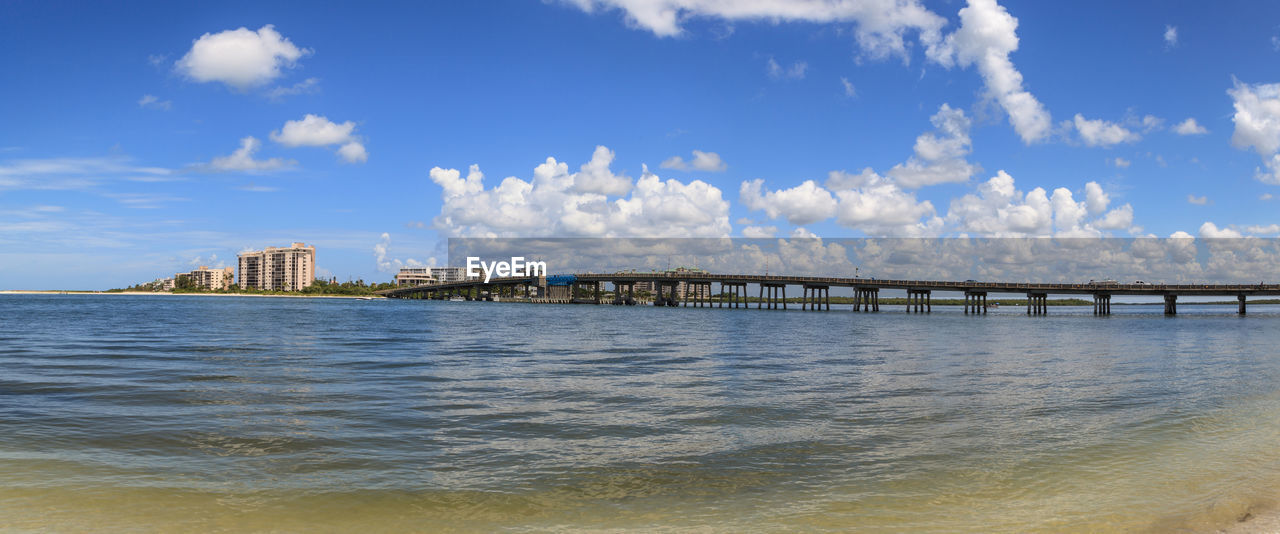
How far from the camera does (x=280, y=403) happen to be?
18.4 meters

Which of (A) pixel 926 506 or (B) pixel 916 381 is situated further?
(B) pixel 916 381

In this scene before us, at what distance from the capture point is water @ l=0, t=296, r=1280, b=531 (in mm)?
9484

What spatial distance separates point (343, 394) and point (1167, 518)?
18094 mm

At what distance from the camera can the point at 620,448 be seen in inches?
530

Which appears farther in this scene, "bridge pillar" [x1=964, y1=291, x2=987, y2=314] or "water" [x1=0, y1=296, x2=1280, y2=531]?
"bridge pillar" [x1=964, y1=291, x2=987, y2=314]

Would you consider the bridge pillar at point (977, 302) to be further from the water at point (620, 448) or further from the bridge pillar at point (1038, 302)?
the water at point (620, 448)

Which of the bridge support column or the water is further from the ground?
the water

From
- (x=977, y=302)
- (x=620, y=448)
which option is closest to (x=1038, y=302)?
(x=977, y=302)

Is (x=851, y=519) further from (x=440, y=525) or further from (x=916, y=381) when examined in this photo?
(x=916, y=381)

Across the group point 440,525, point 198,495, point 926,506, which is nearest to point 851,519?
point 926,506

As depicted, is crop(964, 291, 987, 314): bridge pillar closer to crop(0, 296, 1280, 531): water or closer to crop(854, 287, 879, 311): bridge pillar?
crop(854, 287, 879, 311): bridge pillar

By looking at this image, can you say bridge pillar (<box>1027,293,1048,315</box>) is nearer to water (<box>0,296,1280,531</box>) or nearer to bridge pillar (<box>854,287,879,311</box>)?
bridge pillar (<box>854,287,879,311</box>)

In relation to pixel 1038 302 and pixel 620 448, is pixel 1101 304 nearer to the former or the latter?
pixel 1038 302

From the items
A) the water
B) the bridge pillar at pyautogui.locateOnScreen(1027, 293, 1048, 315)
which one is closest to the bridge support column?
the bridge pillar at pyautogui.locateOnScreen(1027, 293, 1048, 315)
